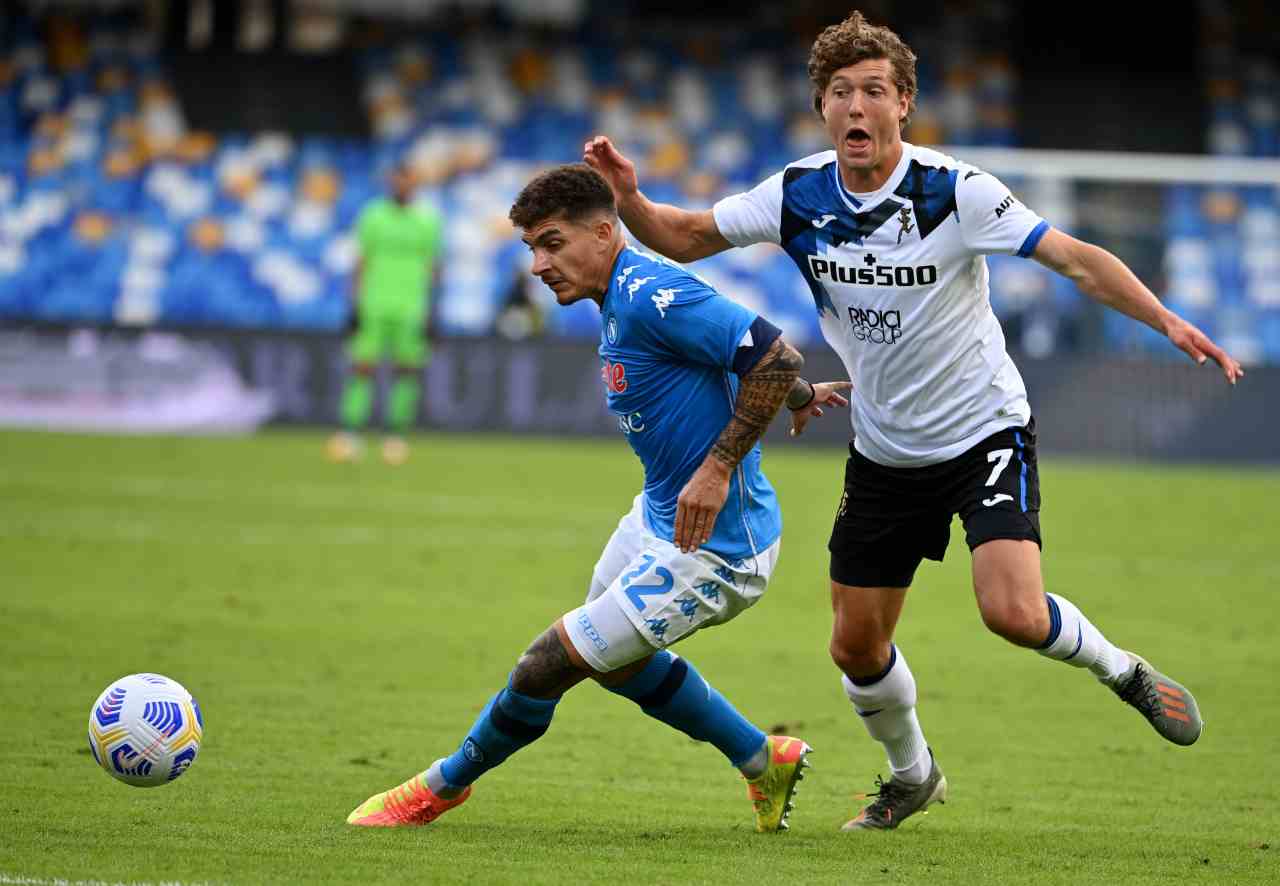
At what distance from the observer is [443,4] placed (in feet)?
98.1

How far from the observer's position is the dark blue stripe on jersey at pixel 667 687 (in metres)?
5.89

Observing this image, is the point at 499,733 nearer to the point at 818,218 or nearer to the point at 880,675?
the point at 880,675

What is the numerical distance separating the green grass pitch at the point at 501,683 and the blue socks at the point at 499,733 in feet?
0.61

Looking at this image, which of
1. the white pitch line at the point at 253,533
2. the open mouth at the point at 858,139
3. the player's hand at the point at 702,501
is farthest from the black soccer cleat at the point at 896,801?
the white pitch line at the point at 253,533

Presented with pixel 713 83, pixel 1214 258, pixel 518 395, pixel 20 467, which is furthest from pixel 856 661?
pixel 713 83

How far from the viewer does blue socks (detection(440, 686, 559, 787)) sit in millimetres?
5578

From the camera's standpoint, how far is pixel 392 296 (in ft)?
61.5

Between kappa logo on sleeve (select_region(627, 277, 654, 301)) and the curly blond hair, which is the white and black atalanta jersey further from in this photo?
kappa logo on sleeve (select_region(627, 277, 654, 301))

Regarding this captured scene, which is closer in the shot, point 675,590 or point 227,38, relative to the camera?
point 675,590

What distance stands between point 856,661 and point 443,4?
83.2 feet

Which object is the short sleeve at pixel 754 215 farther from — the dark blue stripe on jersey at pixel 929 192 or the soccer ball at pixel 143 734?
the soccer ball at pixel 143 734

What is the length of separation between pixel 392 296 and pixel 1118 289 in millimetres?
13805

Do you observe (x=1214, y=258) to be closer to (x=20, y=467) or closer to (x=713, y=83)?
(x=713, y=83)

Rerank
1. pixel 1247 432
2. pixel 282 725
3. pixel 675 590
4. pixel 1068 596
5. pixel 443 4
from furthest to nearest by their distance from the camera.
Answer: pixel 443 4 < pixel 1247 432 < pixel 1068 596 < pixel 282 725 < pixel 675 590
